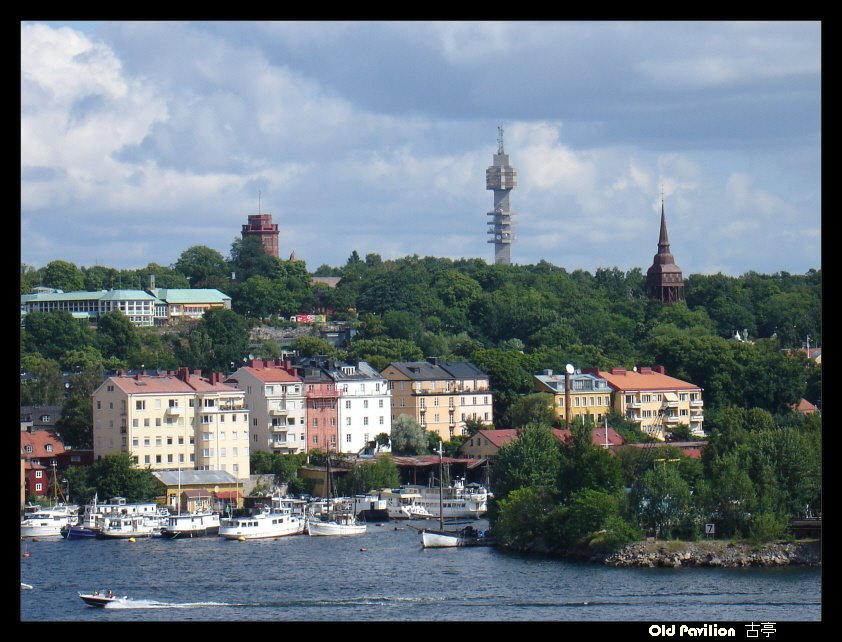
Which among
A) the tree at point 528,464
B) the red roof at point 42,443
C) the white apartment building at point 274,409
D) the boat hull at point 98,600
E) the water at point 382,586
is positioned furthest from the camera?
the white apartment building at point 274,409

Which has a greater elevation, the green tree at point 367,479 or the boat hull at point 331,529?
the green tree at point 367,479

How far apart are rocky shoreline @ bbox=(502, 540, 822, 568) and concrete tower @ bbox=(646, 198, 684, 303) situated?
38.6 meters

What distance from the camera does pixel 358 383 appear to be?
116 ft

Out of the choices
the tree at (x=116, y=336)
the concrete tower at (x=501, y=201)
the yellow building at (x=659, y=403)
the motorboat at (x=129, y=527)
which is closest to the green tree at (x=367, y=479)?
the motorboat at (x=129, y=527)

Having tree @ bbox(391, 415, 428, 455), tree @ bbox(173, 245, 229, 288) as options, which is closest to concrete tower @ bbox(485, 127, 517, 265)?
tree @ bbox(173, 245, 229, 288)

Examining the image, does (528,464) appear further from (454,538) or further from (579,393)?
(579,393)

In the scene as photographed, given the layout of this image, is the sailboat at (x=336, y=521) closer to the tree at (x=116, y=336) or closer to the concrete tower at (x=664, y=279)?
the tree at (x=116, y=336)

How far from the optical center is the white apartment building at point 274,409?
33375 mm

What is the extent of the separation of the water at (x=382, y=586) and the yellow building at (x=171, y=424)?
19.2 feet

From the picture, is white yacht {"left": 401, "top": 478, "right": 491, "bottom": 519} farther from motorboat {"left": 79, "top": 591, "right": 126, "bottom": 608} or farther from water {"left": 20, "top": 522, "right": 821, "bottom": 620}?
motorboat {"left": 79, "top": 591, "right": 126, "bottom": 608}
